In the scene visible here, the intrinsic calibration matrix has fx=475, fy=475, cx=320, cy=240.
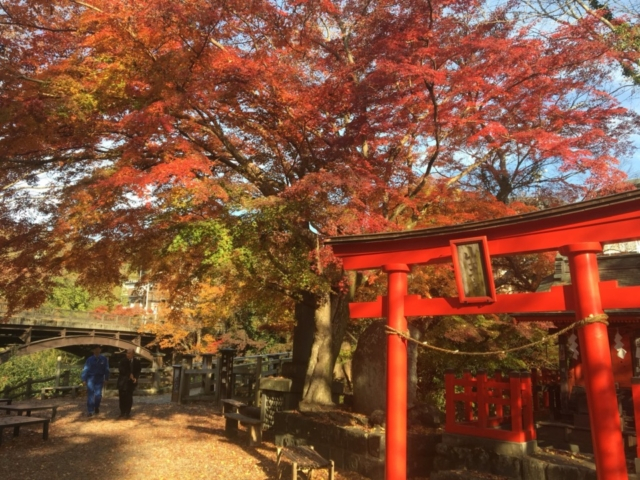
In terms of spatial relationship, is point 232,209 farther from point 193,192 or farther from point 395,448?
point 395,448

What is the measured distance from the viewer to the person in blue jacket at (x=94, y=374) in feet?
38.1

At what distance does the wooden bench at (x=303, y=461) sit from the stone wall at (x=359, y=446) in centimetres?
120

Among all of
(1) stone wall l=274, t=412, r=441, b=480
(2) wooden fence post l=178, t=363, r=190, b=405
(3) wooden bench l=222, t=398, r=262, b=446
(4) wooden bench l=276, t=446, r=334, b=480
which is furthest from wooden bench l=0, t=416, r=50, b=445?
(2) wooden fence post l=178, t=363, r=190, b=405

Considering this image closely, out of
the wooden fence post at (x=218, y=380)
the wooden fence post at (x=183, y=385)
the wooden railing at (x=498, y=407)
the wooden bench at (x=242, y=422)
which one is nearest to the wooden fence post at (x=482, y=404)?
the wooden railing at (x=498, y=407)

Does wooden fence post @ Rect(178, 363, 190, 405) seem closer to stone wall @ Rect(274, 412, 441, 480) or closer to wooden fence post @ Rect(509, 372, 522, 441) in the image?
stone wall @ Rect(274, 412, 441, 480)

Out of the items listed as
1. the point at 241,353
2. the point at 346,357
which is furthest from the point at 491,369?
the point at 241,353

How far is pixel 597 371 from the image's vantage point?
4.42m

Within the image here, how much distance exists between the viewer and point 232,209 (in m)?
9.02

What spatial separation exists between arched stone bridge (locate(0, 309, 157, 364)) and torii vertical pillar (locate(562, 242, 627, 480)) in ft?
87.0

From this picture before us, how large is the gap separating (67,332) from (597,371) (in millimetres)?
35273

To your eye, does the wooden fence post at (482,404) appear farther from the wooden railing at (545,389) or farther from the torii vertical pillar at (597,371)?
the wooden railing at (545,389)

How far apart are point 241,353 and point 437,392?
16824 mm

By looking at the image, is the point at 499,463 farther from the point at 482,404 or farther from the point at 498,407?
the point at 498,407

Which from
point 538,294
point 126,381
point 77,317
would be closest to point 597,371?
point 538,294
